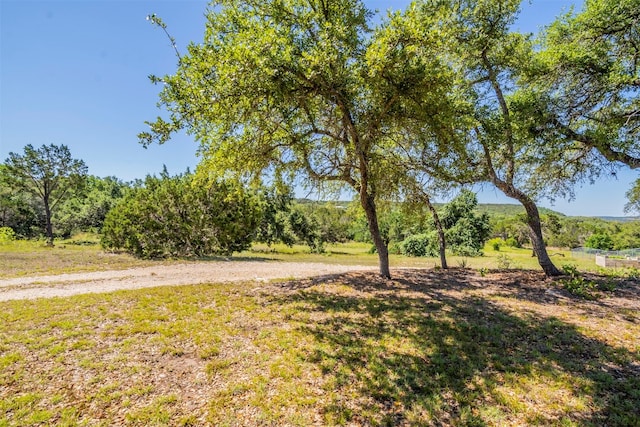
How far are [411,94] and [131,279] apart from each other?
9670mm

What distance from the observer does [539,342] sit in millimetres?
4930

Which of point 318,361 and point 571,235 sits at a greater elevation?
point 571,235

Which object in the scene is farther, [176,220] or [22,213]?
[22,213]

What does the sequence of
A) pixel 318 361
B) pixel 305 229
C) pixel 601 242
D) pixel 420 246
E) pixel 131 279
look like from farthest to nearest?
pixel 601 242 < pixel 420 246 < pixel 305 229 < pixel 131 279 < pixel 318 361

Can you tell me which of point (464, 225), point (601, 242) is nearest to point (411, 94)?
point (464, 225)

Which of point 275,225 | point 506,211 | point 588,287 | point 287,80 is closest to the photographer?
point 287,80

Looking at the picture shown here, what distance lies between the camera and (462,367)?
4.21 meters

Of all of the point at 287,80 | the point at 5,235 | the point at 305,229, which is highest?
the point at 287,80

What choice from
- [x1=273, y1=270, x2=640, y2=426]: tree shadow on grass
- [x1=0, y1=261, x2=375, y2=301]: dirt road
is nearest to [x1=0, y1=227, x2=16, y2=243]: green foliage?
[x1=0, y1=261, x2=375, y2=301]: dirt road

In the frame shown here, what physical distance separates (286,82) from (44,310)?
22.4 ft

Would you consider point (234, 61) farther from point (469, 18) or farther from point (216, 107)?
point (469, 18)

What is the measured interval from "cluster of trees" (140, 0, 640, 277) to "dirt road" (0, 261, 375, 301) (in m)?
3.88

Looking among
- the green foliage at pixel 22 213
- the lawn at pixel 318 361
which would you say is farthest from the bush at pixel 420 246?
the green foliage at pixel 22 213

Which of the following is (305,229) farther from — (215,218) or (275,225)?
(215,218)
